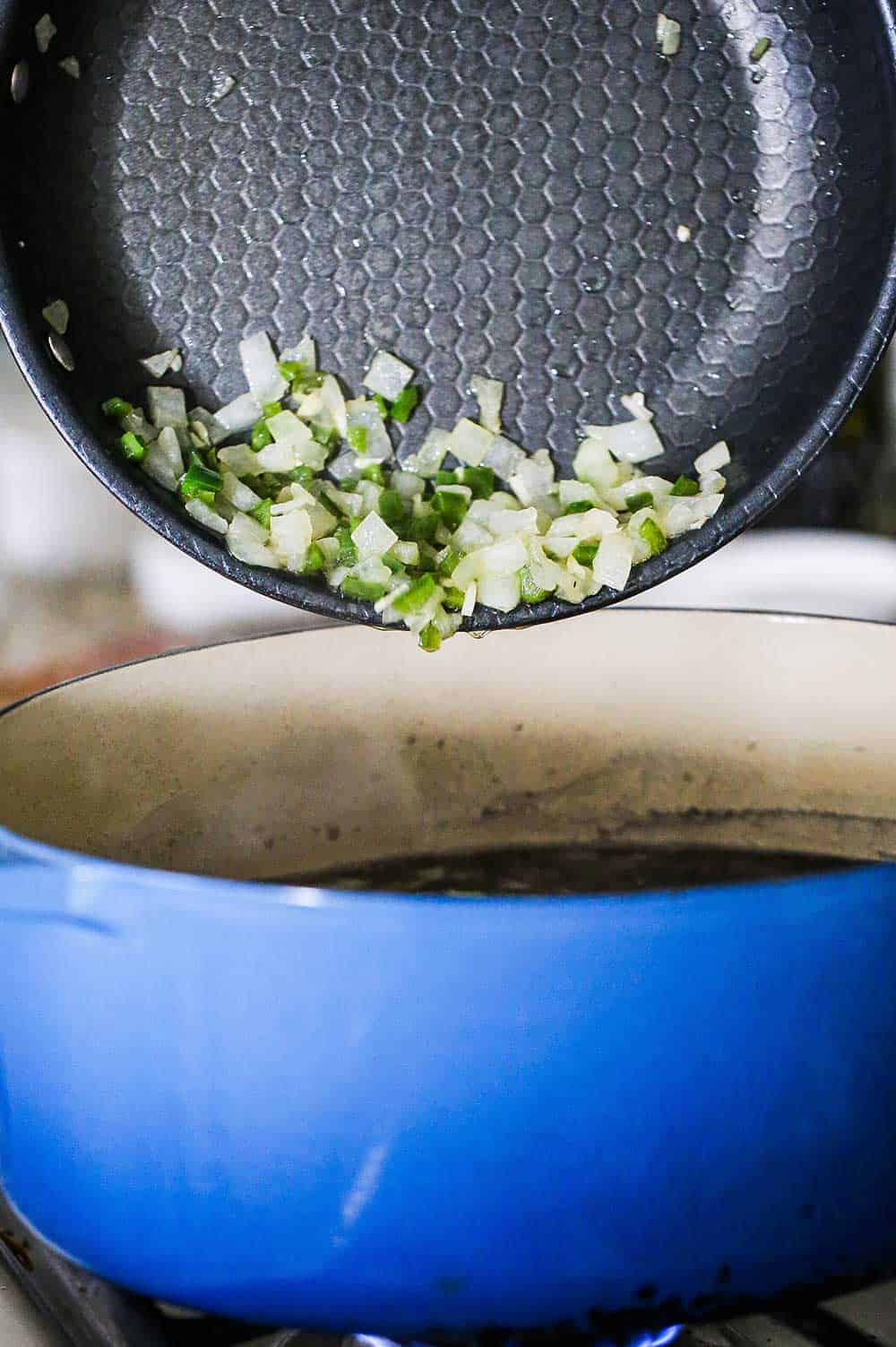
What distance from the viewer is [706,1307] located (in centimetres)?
39

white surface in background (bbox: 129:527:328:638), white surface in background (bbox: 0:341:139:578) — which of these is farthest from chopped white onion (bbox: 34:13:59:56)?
white surface in background (bbox: 0:341:139:578)

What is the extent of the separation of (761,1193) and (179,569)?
1.01 m

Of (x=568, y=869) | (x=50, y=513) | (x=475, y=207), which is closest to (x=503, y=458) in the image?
(x=475, y=207)

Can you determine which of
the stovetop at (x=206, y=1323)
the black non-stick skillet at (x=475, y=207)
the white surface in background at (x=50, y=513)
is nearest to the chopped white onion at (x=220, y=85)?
the black non-stick skillet at (x=475, y=207)

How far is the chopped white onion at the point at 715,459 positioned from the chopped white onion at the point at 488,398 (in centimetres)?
10

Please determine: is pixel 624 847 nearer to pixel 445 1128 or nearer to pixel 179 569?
pixel 445 1128

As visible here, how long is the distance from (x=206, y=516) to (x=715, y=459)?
0.78 ft

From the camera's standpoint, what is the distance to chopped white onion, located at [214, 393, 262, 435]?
0.63m

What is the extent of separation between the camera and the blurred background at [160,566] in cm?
103

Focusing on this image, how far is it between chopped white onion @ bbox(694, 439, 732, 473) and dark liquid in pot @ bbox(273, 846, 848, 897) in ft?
0.76

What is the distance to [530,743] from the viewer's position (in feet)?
2.46

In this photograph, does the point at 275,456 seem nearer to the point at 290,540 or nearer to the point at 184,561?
the point at 290,540

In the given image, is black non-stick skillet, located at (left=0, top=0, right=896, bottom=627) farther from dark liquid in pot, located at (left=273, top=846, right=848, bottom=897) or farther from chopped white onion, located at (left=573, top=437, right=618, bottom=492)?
dark liquid in pot, located at (left=273, top=846, right=848, bottom=897)

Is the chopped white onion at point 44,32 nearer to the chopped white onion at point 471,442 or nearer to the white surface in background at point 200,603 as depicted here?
the chopped white onion at point 471,442
